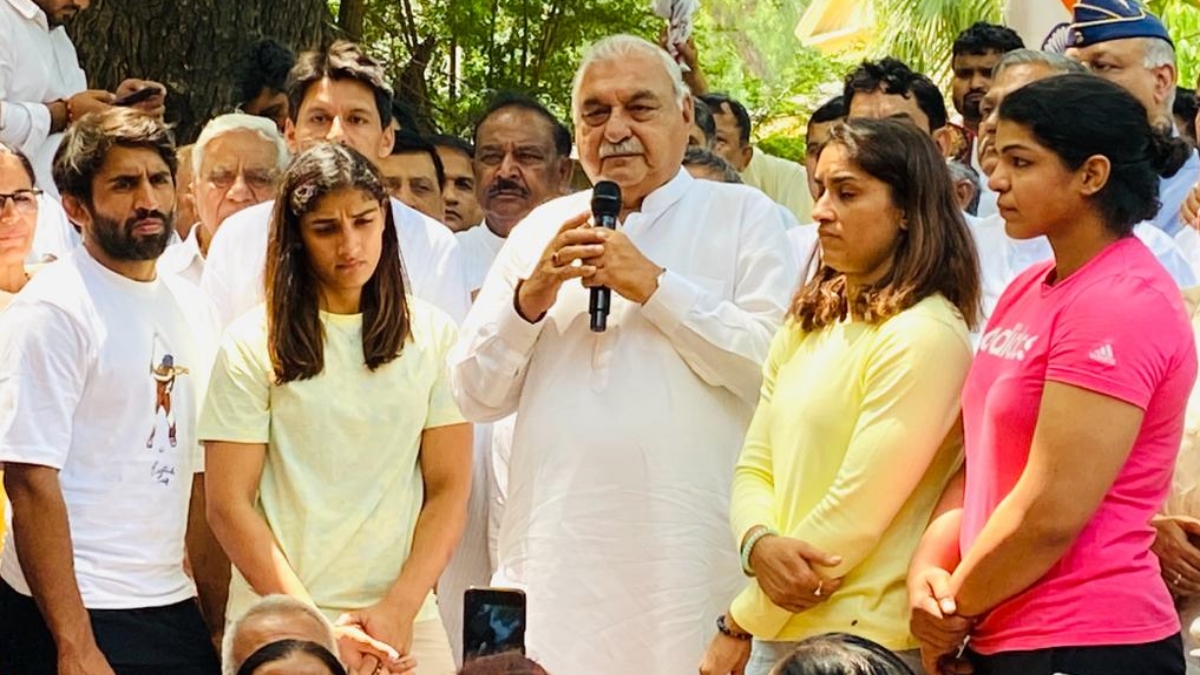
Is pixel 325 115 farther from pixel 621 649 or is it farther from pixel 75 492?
pixel 621 649

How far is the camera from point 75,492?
16.8ft

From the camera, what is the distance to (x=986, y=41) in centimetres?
762

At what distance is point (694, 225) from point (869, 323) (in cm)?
87

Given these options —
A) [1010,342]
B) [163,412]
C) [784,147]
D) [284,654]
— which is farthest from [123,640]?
[784,147]

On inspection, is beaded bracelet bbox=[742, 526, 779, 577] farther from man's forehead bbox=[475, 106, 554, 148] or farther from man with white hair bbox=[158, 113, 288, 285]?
man's forehead bbox=[475, 106, 554, 148]

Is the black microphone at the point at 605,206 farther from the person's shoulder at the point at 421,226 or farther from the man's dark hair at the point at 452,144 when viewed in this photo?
the man's dark hair at the point at 452,144

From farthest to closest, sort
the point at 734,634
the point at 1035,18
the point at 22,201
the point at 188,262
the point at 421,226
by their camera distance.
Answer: the point at 1035,18, the point at 188,262, the point at 421,226, the point at 22,201, the point at 734,634

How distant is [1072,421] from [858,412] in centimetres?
62

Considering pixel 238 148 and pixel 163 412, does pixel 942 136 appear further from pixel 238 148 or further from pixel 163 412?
pixel 163 412

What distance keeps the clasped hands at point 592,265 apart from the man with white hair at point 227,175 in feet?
6.40

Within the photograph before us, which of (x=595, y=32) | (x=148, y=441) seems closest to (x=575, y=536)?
(x=148, y=441)

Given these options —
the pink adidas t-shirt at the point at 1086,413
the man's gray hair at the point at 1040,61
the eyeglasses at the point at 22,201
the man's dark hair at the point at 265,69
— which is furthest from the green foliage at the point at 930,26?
the pink adidas t-shirt at the point at 1086,413

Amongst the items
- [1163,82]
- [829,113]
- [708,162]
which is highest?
[1163,82]

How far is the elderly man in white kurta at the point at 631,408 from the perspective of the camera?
4828 millimetres
